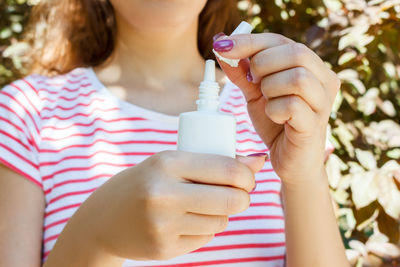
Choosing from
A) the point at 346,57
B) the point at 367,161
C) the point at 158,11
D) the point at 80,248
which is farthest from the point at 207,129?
the point at 346,57

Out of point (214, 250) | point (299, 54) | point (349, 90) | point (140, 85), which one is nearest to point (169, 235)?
point (299, 54)

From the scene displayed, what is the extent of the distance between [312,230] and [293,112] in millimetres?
396

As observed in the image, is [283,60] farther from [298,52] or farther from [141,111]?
[141,111]

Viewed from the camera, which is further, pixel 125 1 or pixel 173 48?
pixel 173 48

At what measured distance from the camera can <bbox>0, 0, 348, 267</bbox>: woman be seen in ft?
2.39

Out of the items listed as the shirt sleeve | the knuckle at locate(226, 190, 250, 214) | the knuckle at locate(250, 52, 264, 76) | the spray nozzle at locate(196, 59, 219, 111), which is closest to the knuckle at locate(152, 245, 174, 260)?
the knuckle at locate(226, 190, 250, 214)

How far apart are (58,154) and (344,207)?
103 cm

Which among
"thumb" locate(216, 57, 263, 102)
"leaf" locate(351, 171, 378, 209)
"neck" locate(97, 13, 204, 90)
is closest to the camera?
"thumb" locate(216, 57, 263, 102)

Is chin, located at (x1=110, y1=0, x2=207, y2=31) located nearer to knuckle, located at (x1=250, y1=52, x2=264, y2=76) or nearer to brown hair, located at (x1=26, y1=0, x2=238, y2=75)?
brown hair, located at (x1=26, y1=0, x2=238, y2=75)

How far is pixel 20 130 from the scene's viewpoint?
1.23 metres

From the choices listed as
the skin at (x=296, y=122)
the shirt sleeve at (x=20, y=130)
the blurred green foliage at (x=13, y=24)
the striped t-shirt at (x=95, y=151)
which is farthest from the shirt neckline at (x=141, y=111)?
the blurred green foliage at (x=13, y=24)

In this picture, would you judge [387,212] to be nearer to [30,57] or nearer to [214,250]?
[214,250]

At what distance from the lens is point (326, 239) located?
1081 mm

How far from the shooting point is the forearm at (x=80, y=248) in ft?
2.67
